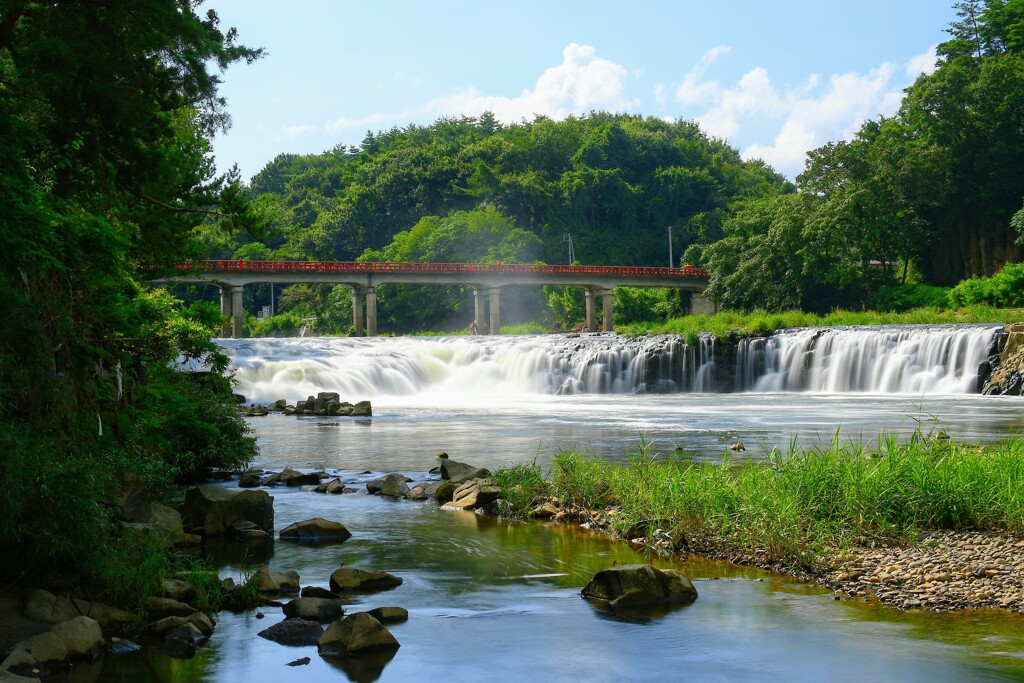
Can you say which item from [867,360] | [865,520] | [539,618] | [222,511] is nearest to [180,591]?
[539,618]

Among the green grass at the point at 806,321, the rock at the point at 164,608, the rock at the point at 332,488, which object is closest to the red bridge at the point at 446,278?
the green grass at the point at 806,321

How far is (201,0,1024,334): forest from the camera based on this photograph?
63.8 metres

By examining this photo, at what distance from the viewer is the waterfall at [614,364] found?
3962cm

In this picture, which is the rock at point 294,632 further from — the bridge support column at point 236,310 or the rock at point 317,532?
the bridge support column at point 236,310

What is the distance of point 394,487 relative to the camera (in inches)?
624

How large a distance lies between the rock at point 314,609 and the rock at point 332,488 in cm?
723

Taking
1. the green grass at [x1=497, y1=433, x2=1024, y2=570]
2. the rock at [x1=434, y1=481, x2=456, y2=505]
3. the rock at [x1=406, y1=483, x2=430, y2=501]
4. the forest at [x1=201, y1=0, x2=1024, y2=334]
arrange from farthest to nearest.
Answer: the forest at [x1=201, y1=0, x2=1024, y2=334] → the rock at [x1=406, y1=483, x2=430, y2=501] → the rock at [x1=434, y1=481, x2=456, y2=505] → the green grass at [x1=497, y1=433, x2=1024, y2=570]

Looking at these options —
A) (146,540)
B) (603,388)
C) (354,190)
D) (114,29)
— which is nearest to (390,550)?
(146,540)

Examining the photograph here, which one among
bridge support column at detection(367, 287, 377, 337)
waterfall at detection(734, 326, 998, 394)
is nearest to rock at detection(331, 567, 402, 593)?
waterfall at detection(734, 326, 998, 394)

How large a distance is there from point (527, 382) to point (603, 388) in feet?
12.6

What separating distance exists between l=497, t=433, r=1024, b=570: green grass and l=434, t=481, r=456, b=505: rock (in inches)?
128

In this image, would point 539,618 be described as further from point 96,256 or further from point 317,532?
point 96,256

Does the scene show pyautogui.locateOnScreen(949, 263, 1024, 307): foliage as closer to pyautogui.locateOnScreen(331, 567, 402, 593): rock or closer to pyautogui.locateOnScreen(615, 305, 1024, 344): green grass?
pyautogui.locateOnScreen(615, 305, 1024, 344): green grass

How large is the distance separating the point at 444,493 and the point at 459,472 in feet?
4.68
